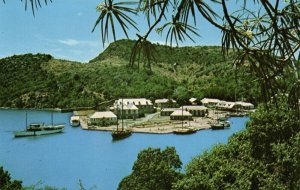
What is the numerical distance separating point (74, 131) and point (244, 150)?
27.9 meters

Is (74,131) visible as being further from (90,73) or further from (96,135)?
(90,73)

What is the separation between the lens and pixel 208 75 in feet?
228

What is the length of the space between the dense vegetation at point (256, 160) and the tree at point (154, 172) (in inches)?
62.2

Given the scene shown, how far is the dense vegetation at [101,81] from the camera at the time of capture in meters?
55.1

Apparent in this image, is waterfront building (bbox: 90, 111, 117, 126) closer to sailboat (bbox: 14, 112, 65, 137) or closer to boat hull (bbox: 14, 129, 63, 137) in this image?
sailboat (bbox: 14, 112, 65, 137)

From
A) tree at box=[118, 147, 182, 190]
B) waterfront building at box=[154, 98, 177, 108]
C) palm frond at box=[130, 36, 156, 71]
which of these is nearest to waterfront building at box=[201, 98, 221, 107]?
waterfront building at box=[154, 98, 177, 108]

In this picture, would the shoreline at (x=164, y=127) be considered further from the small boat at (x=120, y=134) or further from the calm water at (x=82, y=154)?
the small boat at (x=120, y=134)

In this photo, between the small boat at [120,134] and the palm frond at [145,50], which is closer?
the palm frond at [145,50]

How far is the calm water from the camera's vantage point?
19.1 m

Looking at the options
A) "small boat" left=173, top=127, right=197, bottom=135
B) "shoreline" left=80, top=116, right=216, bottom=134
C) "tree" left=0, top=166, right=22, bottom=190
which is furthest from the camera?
"shoreline" left=80, top=116, right=216, bottom=134

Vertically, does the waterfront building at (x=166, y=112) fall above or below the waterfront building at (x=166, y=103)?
below

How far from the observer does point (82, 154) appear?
2477 centimetres

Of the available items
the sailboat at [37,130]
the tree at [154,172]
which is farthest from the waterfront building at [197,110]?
the tree at [154,172]

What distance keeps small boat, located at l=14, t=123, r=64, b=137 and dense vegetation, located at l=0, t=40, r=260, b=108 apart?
50.2 ft
